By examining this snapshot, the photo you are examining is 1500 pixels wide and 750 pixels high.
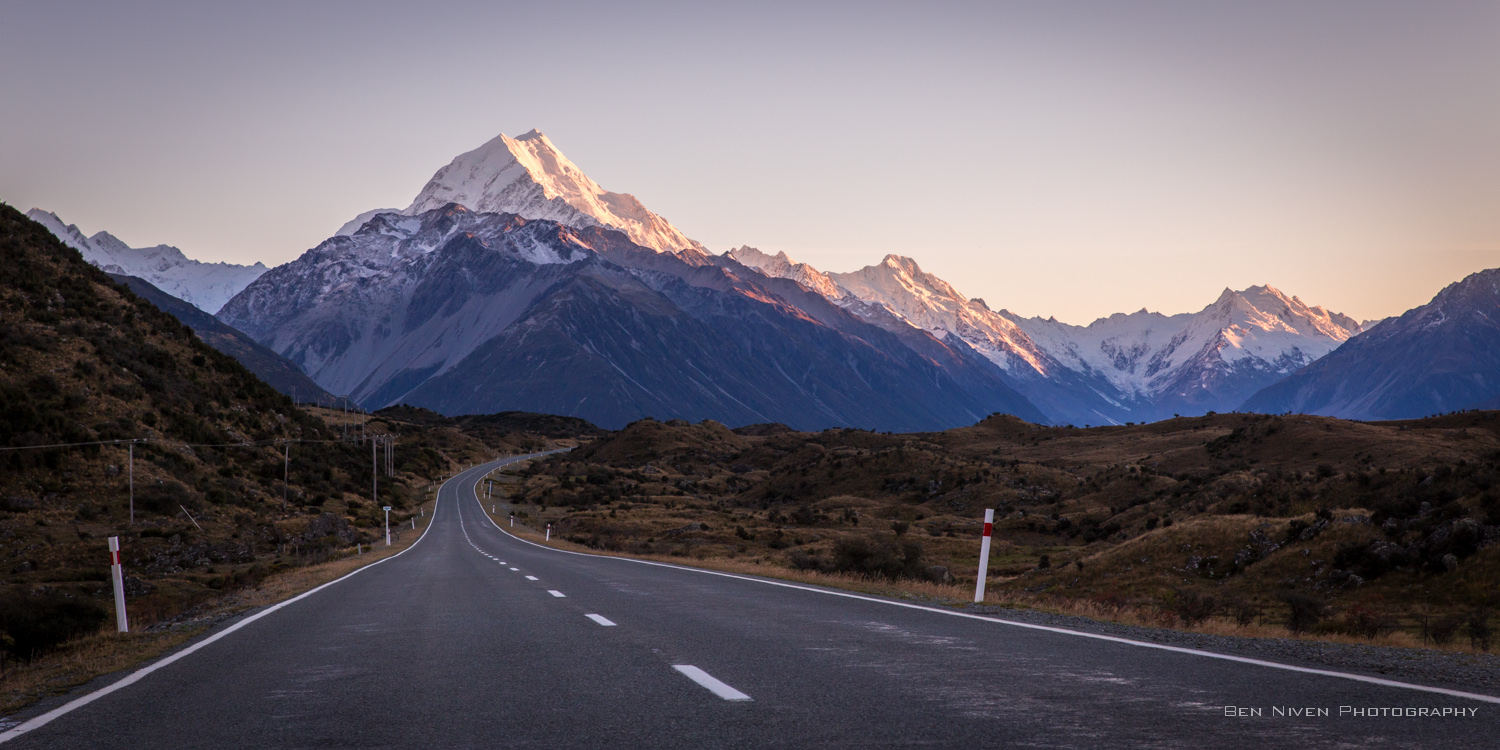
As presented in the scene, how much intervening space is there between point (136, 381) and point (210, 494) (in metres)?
10.7

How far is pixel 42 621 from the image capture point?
15961 millimetres

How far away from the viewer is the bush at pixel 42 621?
49.7 feet

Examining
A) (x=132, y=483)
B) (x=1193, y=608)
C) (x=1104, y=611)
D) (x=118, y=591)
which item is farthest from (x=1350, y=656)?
(x=132, y=483)

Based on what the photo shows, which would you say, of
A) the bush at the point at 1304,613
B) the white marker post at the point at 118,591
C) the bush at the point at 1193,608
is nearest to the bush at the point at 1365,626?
the bush at the point at 1304,613

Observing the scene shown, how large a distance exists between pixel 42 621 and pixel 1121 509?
58.8 meters

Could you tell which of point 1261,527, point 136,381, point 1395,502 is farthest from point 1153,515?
point 136,381

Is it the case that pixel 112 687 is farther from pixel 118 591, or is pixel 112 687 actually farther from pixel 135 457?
pixel 135 457

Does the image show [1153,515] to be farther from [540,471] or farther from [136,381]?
[540,471]

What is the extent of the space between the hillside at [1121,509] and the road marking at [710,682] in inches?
382

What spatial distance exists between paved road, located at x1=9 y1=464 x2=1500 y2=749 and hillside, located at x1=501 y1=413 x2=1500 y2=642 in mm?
7577

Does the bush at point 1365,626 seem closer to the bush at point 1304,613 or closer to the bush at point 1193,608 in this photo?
the bush at point 1304,613

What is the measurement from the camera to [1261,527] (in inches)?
1326

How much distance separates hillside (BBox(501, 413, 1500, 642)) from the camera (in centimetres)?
2703

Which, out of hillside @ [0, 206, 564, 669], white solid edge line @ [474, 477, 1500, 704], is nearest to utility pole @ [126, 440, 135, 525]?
hillside @ [0, 206, 564, 669]
